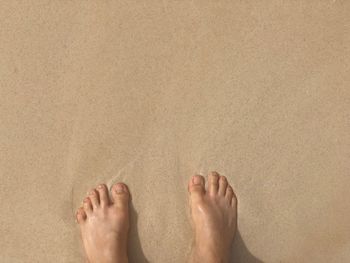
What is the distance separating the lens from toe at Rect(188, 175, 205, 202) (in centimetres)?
161

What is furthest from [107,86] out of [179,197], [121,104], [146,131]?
[179,197]

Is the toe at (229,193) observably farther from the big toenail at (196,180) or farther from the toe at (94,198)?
the toe at (94,198)

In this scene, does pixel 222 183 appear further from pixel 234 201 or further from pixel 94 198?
pixel 94 198

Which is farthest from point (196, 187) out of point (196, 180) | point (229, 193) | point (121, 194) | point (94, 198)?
point (94, 198)

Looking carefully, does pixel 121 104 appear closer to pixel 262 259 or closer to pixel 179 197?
pixel 179 197

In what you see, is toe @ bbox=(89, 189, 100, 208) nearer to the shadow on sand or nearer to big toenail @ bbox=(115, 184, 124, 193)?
big toenail @ bbox=(115, 184, 124, 193)

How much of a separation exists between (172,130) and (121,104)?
0.71ft

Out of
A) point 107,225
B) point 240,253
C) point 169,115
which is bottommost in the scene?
point 240,253

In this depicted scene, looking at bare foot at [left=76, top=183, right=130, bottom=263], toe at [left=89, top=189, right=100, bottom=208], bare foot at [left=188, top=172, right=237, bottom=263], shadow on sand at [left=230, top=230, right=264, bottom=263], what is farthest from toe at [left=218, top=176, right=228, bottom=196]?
toe at [left=89, top=189, right=100, bottom=208]

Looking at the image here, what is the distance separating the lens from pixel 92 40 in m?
1.59

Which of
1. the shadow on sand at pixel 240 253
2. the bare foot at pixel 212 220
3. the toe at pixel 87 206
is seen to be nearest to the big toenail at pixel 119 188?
the toe at pixel 87 206

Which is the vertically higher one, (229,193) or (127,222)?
(229,193)

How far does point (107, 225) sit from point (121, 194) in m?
0.14

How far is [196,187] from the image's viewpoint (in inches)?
63.5
